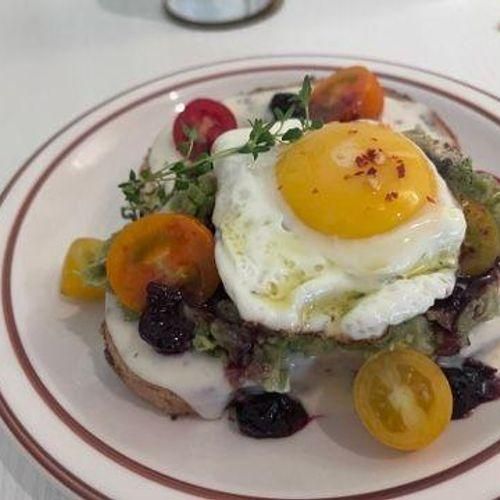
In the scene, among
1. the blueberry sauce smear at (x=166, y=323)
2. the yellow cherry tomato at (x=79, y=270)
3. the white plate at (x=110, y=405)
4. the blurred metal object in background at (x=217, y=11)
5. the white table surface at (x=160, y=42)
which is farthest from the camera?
the blurred metal object in background at (x=217, y=11)

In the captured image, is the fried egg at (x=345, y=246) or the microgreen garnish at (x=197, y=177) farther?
the microgreen garnish at (x=197, y=177)

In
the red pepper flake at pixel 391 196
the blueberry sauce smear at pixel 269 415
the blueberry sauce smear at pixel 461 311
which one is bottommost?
the blueberry sauce smear at pixel 269 415

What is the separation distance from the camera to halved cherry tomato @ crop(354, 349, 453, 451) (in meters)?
1.89

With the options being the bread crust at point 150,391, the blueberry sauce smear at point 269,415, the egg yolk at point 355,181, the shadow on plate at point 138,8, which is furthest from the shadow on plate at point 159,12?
the blueberry sauce smear at point 269,415

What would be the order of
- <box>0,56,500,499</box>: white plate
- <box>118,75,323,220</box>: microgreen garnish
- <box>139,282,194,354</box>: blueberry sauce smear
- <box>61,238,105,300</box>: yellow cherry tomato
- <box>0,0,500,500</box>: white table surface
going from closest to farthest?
<box>0,56,500,499</box>: white plate, <box>139,282,194,354</box>: blueberry sauce smear, <box>118,75,323,220</box>: microgreen garnish, <box>61,238,105,300</box>: yellow cherry tomato, <box>0,0,500,500</box>: white table surface

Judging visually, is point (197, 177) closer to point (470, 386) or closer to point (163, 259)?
point (163, 259)

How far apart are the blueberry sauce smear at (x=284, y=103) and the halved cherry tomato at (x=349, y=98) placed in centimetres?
5

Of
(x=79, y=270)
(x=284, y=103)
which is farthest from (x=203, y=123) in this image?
(x=79, y=270)

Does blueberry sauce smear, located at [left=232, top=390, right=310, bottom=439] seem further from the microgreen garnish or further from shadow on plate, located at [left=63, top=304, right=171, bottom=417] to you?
the microgreen garnish

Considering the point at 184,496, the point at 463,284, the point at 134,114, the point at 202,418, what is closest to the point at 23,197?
the point at 134,114

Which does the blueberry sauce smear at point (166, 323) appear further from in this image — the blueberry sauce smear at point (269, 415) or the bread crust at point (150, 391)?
the blueberry sauce smear at point (269, 415)

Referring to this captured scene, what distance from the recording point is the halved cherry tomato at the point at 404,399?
74.4 inches

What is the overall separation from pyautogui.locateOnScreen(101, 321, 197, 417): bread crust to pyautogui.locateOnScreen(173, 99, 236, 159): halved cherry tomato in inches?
29.9

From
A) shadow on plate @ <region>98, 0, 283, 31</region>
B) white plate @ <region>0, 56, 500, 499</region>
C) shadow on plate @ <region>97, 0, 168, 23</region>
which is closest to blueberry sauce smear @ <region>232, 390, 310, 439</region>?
white plate @ <region>0, 56, 500, 499</region>
